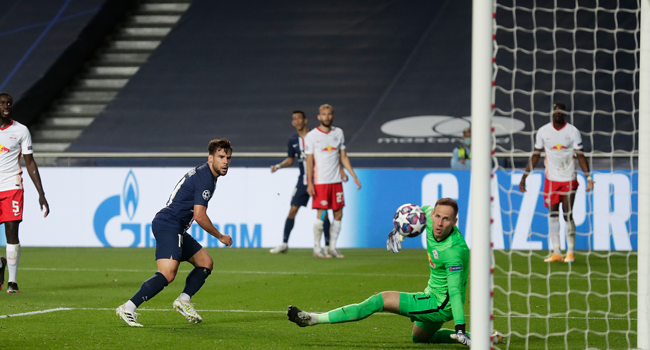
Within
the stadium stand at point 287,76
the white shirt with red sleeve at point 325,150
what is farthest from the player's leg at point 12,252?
the stadium stand at point 287,76

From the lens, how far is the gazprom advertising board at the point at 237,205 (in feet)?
38.0

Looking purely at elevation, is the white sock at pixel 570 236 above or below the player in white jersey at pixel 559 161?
below

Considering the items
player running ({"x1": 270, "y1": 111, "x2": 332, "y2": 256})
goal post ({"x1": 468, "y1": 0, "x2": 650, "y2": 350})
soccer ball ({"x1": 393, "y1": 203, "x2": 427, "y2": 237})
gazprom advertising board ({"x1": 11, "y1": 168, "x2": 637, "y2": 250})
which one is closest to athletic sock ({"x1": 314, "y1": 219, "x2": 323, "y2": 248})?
player running ({"x1": 270, "y1": 111, "x2": 332, "y2": 256})

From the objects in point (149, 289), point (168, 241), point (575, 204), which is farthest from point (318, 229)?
point (149, 289)

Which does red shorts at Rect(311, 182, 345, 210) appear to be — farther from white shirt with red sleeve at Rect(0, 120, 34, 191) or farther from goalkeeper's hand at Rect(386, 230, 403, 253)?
goalkeeper's hand at Rect(386, 230, 403, 253)

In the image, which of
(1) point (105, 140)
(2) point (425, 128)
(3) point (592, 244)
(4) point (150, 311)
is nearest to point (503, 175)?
(3) point (592, 244)

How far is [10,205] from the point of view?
272 inches

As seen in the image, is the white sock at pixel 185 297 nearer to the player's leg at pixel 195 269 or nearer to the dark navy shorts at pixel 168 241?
the player's leg at pixel 195 269

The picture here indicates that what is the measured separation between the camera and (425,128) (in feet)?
47.5

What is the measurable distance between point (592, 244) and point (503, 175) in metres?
1.66

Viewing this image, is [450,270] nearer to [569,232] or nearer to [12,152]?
[12,152]

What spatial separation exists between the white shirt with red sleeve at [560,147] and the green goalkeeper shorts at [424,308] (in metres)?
5.64

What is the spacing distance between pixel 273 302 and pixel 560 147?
16.2 ft

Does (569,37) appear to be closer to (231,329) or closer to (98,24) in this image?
(98,24)
